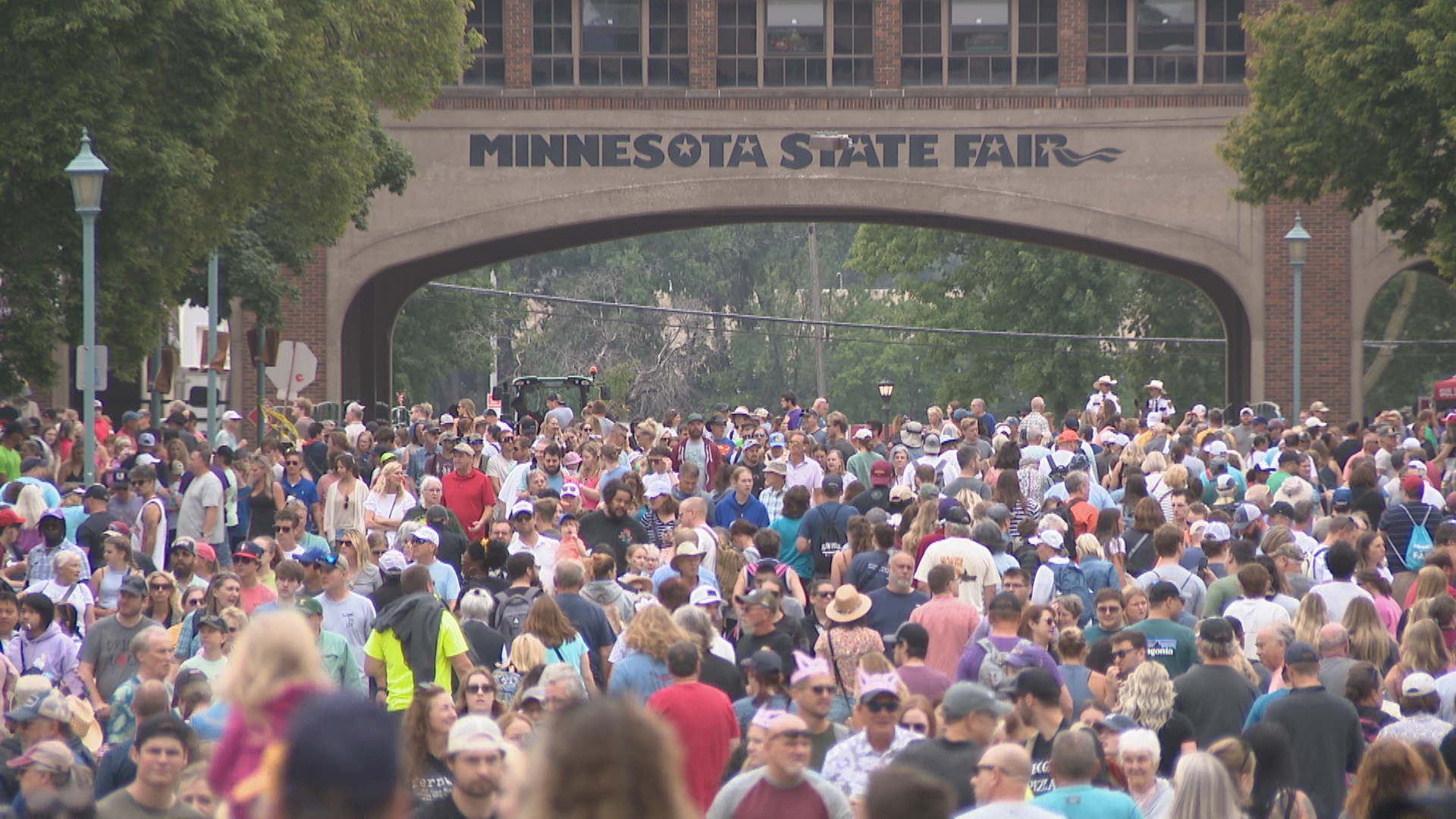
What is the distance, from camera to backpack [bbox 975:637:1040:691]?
29.2 ft

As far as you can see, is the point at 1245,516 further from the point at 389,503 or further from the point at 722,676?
the point at 389,503

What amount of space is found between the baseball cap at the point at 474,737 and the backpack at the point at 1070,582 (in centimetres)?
622

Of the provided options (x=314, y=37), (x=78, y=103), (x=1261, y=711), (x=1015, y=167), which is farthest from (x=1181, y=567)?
(x=1015, y=167)

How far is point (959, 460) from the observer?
16047 millimetres

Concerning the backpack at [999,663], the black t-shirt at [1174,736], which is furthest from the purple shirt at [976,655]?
the black t-shirt at [1174,736]

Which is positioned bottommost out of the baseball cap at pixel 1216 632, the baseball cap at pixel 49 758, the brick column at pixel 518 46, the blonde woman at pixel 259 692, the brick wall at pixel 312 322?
the baseball cap at pixel 49 758

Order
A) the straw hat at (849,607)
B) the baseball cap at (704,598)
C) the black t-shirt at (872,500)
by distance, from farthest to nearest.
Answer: the black t-shirt at (872,500)
the baseball cap at (704,598)
the straw hat at (849,607)

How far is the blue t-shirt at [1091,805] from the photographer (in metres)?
6.75

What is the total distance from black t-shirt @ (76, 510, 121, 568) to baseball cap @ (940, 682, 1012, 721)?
825 cm

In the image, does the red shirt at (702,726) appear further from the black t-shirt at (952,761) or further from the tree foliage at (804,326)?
the tree foliage at (804,326)

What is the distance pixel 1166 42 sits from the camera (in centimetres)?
3262

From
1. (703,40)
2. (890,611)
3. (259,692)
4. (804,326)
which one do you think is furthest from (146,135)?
(804,326)

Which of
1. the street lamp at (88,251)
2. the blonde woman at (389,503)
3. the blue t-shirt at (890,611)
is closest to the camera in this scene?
the blue t-shirt at (890,611)

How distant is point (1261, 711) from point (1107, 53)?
25.6m
